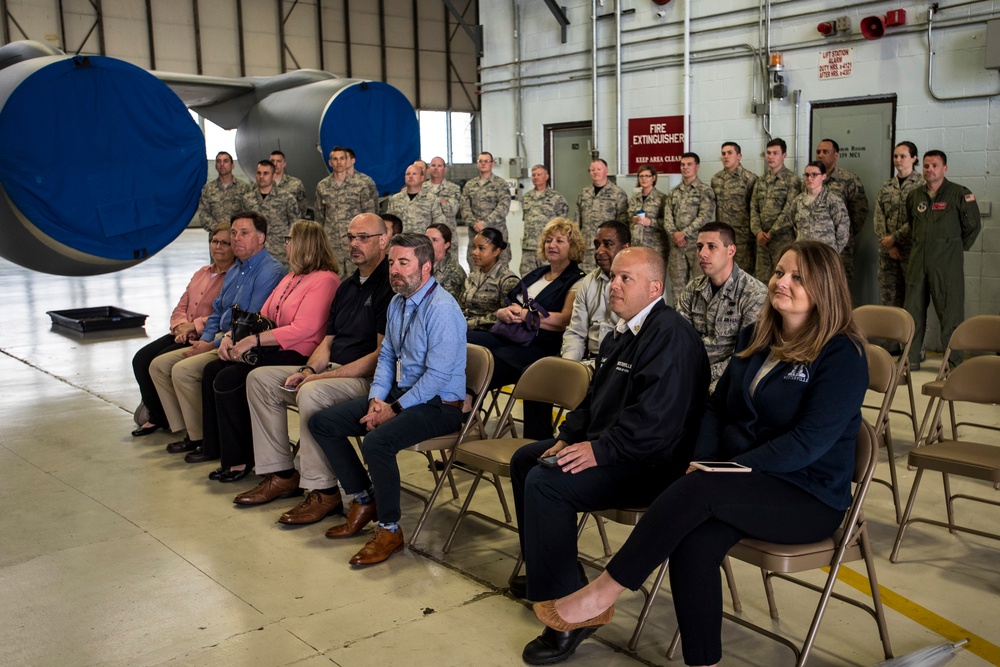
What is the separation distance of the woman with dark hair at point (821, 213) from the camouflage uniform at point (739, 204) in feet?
2.85

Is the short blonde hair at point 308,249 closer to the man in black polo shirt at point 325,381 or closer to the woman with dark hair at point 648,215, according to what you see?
the man in black polo shirt at point 325,381

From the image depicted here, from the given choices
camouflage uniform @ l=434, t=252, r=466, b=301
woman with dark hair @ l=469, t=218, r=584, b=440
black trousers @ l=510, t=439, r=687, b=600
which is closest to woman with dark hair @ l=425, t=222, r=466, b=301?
camouflage uniform @ l=434, t=252, r=466, b=301

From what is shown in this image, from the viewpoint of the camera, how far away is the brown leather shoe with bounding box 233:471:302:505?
13.3 feet

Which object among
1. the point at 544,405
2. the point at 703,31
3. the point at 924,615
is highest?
the point at 703,31

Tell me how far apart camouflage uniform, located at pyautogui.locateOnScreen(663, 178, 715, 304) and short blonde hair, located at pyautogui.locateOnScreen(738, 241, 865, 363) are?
5212 millimetres

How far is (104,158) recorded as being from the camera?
6.81 meters

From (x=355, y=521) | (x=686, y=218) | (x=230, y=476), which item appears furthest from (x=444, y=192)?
(x=355, y=521)

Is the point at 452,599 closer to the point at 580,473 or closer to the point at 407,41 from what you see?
the point at 580,473

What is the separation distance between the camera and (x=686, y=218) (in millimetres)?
7863

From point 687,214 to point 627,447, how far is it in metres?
5.52

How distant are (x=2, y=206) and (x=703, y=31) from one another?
6.14 m

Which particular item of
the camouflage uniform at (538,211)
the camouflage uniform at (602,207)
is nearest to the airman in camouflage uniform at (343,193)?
the camouflage uniform at (538,211)

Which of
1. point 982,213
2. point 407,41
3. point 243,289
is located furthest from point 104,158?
point 407,41

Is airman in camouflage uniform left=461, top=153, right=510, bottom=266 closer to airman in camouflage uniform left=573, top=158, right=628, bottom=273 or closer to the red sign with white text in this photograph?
airman in camouflage uniform left=573, top=158, right=628, bottom=273
